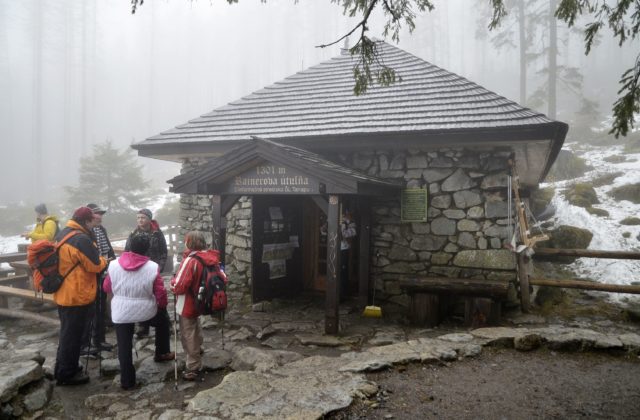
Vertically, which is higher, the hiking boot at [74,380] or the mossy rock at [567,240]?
the mossy rock at [567,240]

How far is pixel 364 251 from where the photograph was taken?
6.46 meters

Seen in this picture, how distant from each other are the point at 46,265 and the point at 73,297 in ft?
1.38

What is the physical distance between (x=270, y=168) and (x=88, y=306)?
2802 mm

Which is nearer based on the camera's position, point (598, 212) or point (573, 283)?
point (573, 283)

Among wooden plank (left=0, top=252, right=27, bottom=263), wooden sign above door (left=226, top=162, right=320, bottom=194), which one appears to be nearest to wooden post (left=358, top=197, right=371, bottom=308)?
wooden sign above door (left=226, top=162, right=320, bottom=194)

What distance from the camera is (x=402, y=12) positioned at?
392 cm

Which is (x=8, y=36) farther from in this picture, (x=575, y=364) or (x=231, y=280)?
(x=575, y=364)

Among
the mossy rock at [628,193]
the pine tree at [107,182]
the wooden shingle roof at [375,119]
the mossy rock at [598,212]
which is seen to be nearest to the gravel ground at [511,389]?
the wooden shingle roof at [375,119]

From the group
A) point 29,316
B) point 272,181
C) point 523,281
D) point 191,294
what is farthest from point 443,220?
point 29,316

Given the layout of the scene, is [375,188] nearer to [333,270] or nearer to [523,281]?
[333,270]

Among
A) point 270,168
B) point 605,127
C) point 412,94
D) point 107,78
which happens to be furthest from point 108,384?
point 107,78

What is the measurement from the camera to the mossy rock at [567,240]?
9195 mm

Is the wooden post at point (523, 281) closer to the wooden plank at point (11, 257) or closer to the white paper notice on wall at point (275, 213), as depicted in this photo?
the white paper notice on wall at point (275, 213)

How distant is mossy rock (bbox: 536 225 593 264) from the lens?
9.19 metres
